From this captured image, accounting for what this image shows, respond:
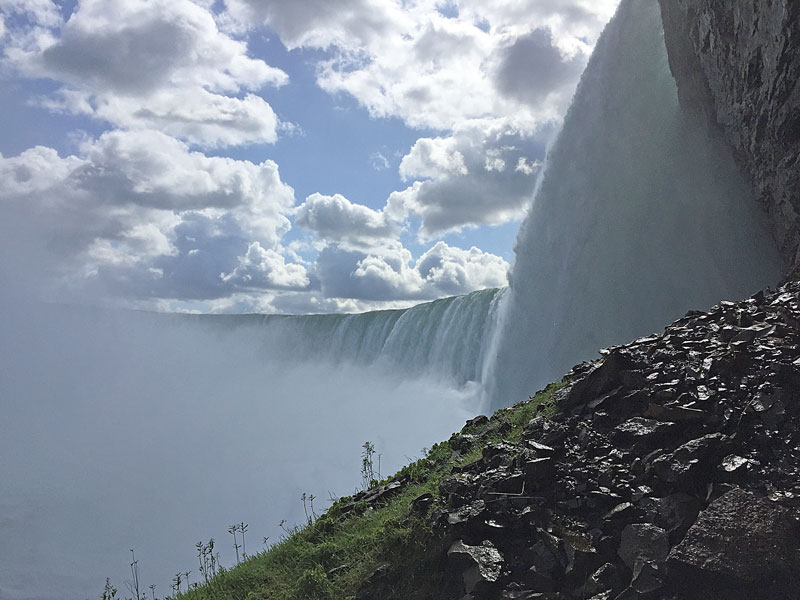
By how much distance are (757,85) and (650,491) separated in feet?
37.5

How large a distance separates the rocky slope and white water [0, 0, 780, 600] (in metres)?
9.99

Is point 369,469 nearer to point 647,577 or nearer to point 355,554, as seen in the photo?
point 355,554

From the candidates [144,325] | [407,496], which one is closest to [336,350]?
[144,325]

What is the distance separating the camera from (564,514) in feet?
15.8

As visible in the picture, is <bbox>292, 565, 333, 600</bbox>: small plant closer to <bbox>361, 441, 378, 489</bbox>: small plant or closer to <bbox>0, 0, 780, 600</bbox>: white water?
<bbox>361, 441, 378, 489</bbox>: small plant

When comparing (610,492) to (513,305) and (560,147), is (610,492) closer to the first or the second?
(513,305)

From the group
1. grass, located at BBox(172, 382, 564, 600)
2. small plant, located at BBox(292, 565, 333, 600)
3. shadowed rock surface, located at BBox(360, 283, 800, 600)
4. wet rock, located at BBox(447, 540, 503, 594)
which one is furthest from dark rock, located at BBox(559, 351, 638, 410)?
small plant, located at BBox(292, 565, 333, 600)

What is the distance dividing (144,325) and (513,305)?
51.3 metres

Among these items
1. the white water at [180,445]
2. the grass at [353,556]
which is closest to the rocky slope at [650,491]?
the grass at [353,556]

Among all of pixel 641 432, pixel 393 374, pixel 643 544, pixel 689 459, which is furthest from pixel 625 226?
pixel 393 374

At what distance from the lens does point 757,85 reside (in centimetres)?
1227

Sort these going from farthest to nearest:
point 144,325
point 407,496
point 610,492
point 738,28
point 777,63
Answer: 1. point 144,325
2. point 738,28
3. point 777,63
4. point 407,496
5. point 610,492

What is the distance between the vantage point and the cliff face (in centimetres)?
1109

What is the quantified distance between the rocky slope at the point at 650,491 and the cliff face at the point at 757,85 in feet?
23.9
